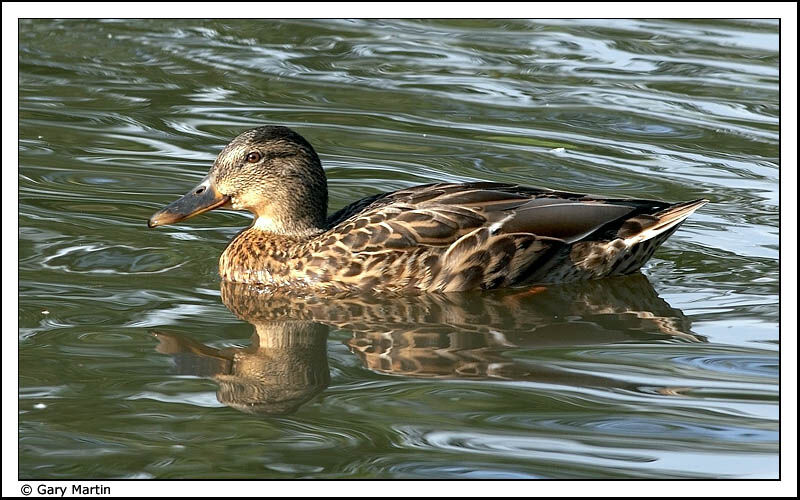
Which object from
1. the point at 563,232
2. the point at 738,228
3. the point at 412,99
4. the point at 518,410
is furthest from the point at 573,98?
the point at 518,410

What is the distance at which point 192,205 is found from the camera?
995 cm

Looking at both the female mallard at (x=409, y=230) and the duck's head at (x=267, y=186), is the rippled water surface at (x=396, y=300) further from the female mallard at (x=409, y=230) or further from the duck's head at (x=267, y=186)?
the duck's head at (x=267, y=186)

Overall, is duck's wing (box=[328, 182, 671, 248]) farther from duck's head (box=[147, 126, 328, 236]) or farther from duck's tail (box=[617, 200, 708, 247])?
duck's head (box=[147, 126, 328, 236])

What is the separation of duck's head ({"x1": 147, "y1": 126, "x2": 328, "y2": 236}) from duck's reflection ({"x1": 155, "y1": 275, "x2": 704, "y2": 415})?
2.07 feet

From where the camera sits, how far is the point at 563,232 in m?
9.80

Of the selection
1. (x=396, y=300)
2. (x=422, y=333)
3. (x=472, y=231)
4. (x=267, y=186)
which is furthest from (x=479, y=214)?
(x=267, y=186)

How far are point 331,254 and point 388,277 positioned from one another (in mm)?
442

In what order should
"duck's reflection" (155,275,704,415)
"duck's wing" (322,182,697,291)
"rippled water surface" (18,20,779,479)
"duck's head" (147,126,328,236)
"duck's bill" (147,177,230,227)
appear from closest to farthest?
"rippled water surface" (18,20,779,479) → "duck's reflection" (155,275,704,415) → "duck's wing" (322,182,697,291) → "duck's bill" (147,177,230,227) → "duck's head" (147,126,328,236)

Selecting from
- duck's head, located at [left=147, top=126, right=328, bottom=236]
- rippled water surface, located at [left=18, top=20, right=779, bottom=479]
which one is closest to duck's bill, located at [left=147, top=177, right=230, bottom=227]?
duck's head, located at [left=147, top=126, right=328, bottom=236]

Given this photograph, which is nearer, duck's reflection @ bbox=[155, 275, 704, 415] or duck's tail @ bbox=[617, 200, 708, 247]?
duck's reflection @ bbox=[155, 275, 704, 415]

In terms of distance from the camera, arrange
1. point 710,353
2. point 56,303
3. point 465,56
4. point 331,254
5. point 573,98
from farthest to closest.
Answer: point 465,56 < point 573,98 < point 331,254 < point 56,303 < point 710,353

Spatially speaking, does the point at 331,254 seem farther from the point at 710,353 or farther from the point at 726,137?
the point at 726,137

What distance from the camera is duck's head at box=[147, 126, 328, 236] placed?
9969 millimetres

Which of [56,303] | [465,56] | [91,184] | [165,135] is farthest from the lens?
[465,56]
